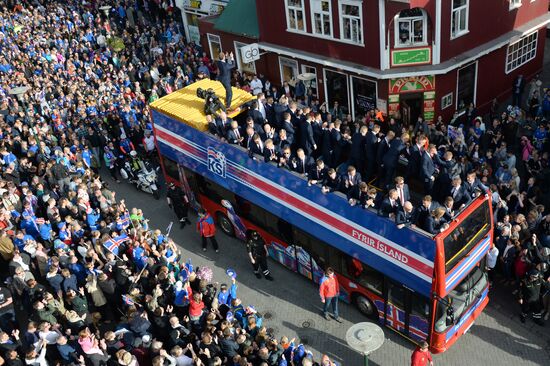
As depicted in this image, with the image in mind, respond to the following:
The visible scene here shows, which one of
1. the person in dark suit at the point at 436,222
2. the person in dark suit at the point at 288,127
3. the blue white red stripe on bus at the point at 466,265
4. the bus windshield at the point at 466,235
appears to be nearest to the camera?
the person in dark suit at the point at 436,222

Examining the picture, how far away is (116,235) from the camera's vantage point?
13344 millimetres

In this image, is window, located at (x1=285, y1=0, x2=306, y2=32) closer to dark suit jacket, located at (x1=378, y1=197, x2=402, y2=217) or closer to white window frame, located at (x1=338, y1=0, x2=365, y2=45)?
white window frame, located at (x1=338, y1=0, x2=365, y2=45)

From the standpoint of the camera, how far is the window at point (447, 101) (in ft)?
63.3

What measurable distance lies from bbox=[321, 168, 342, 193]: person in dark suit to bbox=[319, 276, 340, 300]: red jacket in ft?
6.47

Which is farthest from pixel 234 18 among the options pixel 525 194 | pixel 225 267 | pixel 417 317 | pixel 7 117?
pixel 417 317

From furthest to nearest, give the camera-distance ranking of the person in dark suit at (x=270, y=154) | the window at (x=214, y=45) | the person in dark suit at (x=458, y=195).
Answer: the window at (x=214, y=45)
the person in dark suit at (x=270, y=154)
the person in dark suit at (x=458, y=195)

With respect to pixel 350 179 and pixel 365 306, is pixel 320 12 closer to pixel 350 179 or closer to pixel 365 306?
pixel 350 179

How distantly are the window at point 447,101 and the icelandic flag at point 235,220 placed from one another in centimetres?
896

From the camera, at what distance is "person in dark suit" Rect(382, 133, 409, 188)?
Answer: 11945 millimetres

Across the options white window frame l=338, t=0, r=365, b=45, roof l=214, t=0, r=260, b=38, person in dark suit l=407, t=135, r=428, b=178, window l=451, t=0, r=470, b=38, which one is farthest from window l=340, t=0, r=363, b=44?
person in dark suit l=407, t=135, r=428, b=178

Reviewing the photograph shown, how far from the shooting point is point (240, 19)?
78.0 feet

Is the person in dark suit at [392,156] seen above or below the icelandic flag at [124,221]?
above

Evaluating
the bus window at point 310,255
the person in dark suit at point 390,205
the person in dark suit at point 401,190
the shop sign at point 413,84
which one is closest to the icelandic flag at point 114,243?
the bus window at point 310,255

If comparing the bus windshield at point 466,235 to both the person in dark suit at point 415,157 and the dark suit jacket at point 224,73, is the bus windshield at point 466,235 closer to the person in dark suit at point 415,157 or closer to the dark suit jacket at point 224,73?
the person in dark suit at point 415,157
